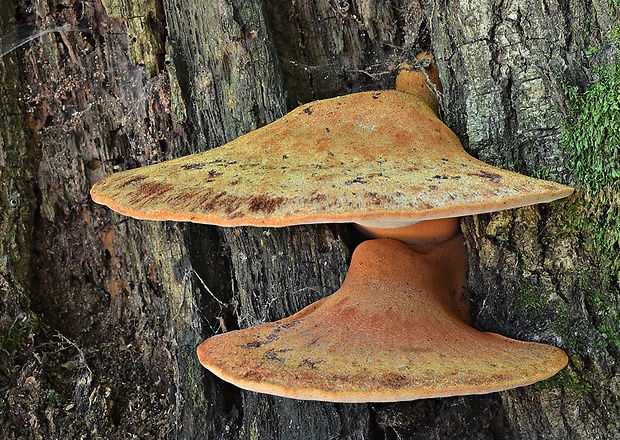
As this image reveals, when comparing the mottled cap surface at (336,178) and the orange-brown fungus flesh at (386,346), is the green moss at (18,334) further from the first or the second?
the orange-brown fungus flesh at (386,346)

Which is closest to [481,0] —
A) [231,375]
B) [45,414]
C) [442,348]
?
[442,348]

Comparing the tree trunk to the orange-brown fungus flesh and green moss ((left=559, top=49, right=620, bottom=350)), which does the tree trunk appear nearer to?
green moss ((left=559, top=49, right=620, bottom=350))

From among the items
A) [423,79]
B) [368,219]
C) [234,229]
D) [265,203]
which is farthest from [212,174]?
[423,79]

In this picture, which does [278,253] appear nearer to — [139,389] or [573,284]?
[139,389]

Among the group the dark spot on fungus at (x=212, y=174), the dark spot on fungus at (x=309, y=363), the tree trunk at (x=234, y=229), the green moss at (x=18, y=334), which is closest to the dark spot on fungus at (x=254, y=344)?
the dark spot on fungus at (x=309, y=363)

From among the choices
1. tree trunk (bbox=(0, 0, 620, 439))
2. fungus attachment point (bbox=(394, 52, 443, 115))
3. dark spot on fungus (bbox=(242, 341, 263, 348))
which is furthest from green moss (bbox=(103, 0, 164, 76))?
dark spot on fungus (bbox=(242, 341, 263, 348))
